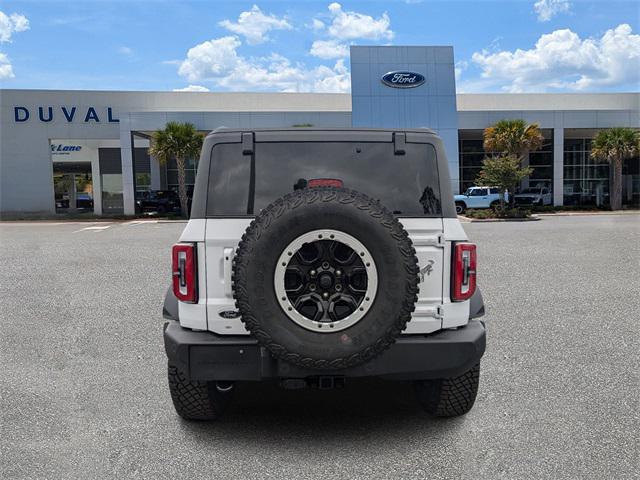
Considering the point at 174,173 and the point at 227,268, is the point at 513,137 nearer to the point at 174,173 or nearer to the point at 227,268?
the point at 174,173

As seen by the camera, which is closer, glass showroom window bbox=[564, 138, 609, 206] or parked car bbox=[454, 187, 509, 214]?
parked car bbox=[454, 187, 509, 214]

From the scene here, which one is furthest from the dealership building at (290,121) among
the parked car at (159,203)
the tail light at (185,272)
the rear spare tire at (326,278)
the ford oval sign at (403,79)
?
the rear spare tire at (326,278)

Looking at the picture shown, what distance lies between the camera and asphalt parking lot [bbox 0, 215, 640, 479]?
330 centimetres

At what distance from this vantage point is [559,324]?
6.68 meters

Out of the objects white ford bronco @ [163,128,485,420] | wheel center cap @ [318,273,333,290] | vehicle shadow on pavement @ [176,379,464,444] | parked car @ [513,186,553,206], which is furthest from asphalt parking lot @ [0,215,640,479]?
parked car @ [513,186,553,206]

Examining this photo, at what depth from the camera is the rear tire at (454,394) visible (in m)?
3.86

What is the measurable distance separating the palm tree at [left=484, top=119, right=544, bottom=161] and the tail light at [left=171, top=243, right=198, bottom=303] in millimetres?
31787

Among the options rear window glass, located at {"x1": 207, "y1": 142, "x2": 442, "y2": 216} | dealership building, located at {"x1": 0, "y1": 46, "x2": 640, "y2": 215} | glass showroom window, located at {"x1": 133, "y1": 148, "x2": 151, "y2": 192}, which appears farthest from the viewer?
glass showroom window, located at {"x1": 133, "y1": 148, "x2": 151, "y2": 192}

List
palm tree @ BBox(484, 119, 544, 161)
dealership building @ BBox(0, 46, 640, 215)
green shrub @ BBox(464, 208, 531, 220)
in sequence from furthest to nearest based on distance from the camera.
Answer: dealership building @ BBox(0, 46, 640, 215) < palm tree @ BBox(484, 119, 544, 161) < green shrub @ BBox(464, 208, 531, 220)

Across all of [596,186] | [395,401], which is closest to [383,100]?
[596,186]

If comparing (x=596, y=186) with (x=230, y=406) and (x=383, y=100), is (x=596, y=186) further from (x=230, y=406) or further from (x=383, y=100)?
(x=230, y=406)

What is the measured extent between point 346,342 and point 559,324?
4546 mm

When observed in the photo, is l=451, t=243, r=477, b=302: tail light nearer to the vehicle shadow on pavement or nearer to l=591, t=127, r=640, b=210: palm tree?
the vehicle shadow on pavement

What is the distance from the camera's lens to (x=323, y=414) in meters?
4.05
